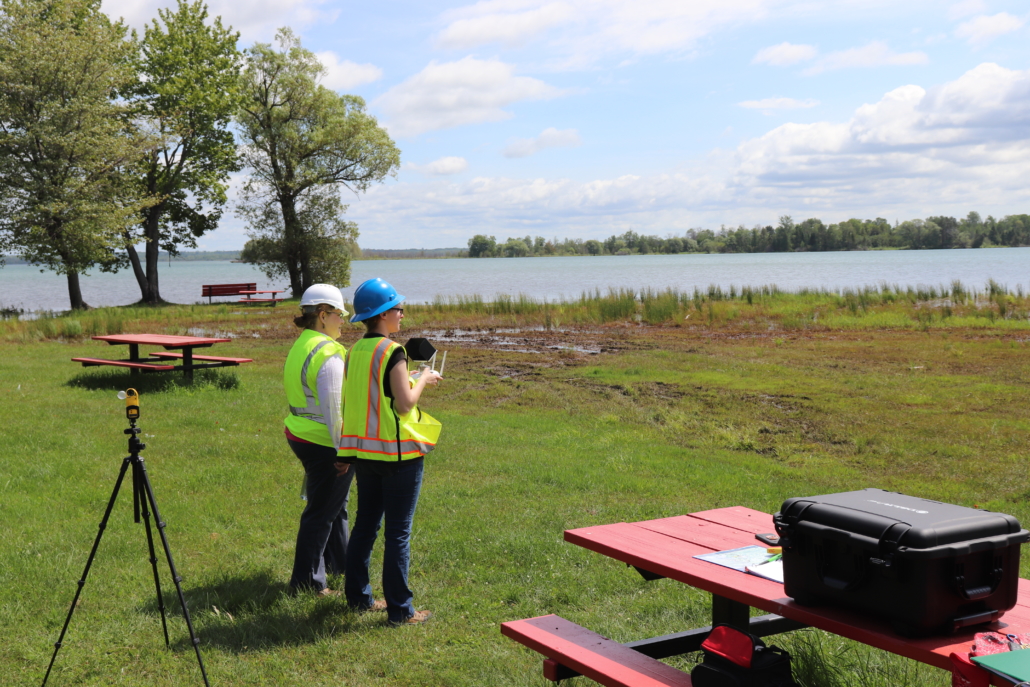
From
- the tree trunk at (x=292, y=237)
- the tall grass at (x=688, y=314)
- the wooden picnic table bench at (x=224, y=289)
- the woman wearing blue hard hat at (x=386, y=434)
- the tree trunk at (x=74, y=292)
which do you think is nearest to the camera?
the woman wearing blue hard hat at (x=386, y=434)

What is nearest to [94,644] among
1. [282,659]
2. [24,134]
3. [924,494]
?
[282,659]

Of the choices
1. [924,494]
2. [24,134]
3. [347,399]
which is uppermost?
[24,134]

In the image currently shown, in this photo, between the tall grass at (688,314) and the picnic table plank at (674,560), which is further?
the tall grass at (688,314)

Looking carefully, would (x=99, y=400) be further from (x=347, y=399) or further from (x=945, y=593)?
(x=945, y=593)

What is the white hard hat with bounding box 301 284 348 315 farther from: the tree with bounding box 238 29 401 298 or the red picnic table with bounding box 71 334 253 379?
the tree with bounding box 238 29 401 298

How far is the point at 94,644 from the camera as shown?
410 cm

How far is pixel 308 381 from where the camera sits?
14.9 ft

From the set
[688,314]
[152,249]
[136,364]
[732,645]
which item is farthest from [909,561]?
[152,249]

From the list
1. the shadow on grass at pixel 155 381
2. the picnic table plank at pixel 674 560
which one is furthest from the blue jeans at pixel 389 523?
the shadow on grass at pixel 155 381

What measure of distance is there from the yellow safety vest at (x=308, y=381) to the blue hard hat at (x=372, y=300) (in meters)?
0.40

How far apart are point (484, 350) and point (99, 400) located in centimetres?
992

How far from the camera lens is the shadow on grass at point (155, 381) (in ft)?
39.4

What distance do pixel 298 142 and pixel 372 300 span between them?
37.7 m

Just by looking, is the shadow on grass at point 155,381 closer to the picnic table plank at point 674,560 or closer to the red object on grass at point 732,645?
the picnic table plank at point 674,560
